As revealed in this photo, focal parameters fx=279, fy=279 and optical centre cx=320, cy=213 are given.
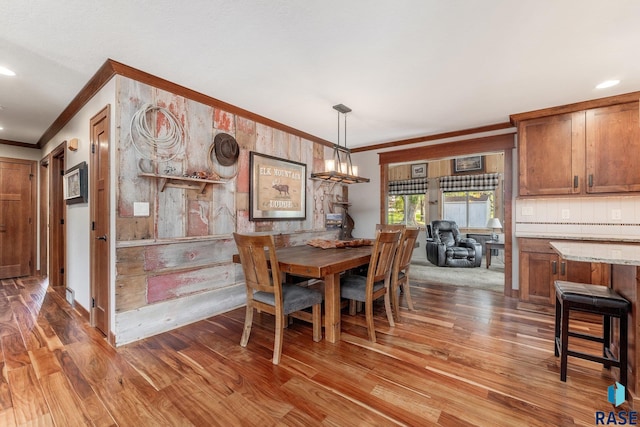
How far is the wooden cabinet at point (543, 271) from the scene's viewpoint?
3164 mm

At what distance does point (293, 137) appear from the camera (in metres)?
4.24

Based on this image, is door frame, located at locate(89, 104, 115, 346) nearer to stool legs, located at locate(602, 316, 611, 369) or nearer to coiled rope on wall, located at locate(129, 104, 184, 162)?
coiled rope on wall, located at locate(129, 104, 184, 162)

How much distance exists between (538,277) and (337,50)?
138 inches

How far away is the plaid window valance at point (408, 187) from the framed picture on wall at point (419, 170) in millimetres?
135

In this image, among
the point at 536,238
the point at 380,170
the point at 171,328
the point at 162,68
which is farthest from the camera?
the point at 380,170

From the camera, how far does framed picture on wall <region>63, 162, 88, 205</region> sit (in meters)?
2.95

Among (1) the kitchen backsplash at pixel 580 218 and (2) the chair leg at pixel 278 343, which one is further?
(1) the kitchen backsplash at pixel 580 218

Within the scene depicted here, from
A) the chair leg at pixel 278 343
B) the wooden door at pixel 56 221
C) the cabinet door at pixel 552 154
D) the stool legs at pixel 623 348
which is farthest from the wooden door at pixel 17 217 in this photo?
the cabinet door at pixel 552 154

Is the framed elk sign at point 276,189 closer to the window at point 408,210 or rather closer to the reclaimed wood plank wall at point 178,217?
the reclaimed wood plank wall at point 178,217

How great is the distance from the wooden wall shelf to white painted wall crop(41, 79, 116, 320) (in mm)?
353

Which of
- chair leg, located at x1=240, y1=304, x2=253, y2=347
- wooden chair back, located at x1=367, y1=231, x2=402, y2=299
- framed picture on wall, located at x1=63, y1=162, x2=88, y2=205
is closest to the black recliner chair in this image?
wooden chair back, located at x1=367, y1=231, x2=402, y2=299

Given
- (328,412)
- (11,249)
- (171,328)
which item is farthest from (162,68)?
(11,249)

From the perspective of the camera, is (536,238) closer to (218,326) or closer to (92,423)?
(218,326)

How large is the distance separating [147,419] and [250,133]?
9.73ft
